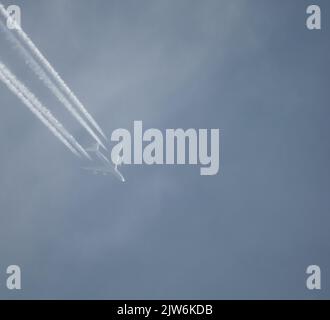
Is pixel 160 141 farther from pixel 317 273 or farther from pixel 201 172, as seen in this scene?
pixel 317 273

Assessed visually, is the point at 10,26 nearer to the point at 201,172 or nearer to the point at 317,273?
the point at 201,172

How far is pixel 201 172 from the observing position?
2211 centimetres

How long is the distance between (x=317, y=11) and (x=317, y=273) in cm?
1088
